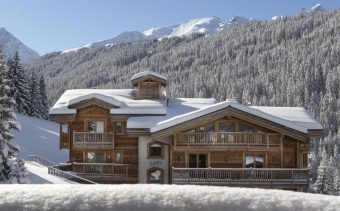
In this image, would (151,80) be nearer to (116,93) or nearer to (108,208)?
(116,93)

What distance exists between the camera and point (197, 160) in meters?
31.4

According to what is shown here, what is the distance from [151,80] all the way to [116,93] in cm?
324

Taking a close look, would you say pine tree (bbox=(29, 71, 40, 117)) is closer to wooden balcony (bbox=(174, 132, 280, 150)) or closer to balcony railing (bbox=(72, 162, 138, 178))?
balcony railing (bbox=(72, 162, 138, 178))

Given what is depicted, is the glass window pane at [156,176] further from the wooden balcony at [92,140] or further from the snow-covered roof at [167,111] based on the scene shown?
the snow-covered roof at [167,111]

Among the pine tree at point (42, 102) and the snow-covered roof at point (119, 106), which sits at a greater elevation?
the pine tree at point (42, 102)

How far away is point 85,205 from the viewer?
4078 millimetres

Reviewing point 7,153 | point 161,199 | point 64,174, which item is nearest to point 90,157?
point 64,174

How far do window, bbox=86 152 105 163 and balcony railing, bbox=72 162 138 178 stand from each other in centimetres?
84

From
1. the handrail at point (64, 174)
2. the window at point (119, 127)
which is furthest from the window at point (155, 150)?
the handrail at point (64, 174)

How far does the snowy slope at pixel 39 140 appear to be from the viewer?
56500mm

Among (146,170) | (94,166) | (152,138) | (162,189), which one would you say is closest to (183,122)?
(152,138)

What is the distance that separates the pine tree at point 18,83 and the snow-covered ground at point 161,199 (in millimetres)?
79695

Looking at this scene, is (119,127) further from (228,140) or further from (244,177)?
(244,177)

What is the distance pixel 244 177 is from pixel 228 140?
259 cm
